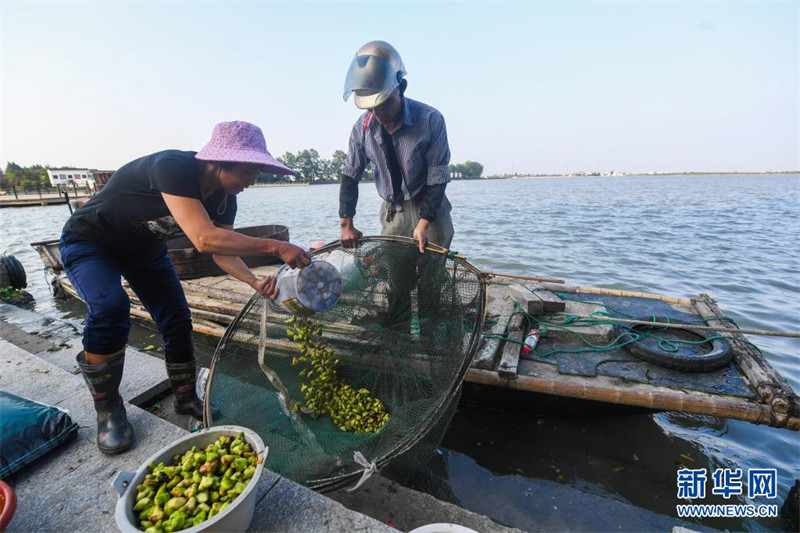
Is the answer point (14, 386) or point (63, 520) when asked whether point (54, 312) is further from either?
point (63, 520)

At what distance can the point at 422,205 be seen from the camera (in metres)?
3.01

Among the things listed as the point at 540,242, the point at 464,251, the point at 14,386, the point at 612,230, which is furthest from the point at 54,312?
the point at 612,230

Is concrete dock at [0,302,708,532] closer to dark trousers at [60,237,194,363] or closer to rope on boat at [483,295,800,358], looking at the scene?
dark trousers at [60,237,194,363]

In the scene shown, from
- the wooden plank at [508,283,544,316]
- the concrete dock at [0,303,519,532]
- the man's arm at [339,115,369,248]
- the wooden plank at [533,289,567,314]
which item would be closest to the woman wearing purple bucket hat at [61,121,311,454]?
the concrete dock at [0,303,519,532]

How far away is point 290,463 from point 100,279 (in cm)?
146

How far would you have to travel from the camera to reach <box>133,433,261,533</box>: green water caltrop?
4.15ft

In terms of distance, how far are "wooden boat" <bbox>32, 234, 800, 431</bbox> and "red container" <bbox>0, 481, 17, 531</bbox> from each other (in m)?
2.60

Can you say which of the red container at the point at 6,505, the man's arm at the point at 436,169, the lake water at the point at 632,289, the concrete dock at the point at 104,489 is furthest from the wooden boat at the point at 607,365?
the red container at the point at 6,505

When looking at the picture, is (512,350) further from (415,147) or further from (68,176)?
(68,176)

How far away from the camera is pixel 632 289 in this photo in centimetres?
773

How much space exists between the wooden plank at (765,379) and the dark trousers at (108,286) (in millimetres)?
4098

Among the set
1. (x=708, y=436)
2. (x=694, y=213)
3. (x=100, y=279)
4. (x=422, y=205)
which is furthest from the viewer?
(x=694, y=213)

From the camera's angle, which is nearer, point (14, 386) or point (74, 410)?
Result: point (74, 410)

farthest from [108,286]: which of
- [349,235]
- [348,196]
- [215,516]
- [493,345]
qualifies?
[493,345]
